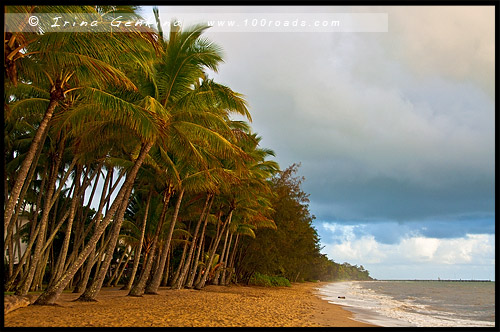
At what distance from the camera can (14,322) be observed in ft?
25.9

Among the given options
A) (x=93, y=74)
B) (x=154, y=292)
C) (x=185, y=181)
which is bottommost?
(x=154, y=292)

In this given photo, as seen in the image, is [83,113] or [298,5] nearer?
[298,5]

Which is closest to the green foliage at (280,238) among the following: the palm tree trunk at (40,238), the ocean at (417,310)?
the ocean at (417,310)

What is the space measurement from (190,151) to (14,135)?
28.1 ft

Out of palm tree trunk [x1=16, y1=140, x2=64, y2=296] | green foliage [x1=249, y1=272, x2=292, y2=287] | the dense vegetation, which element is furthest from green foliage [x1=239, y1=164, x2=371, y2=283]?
palm tree trunk [x1=16, y1=140, x2=64, y2=296]

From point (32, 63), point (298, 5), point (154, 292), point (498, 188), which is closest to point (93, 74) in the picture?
point (32, 63)

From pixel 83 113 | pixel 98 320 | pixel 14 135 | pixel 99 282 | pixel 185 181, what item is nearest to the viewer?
pixel 98 320

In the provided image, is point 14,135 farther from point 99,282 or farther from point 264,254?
point 264,254

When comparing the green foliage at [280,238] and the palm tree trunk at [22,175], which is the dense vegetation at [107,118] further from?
the green foliage at [280,238]

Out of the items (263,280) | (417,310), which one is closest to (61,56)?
(417,310)
